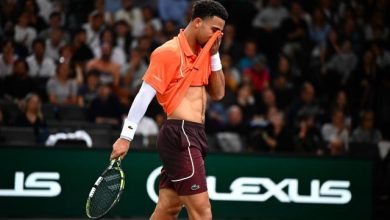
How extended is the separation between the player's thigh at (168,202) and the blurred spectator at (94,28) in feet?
27.8

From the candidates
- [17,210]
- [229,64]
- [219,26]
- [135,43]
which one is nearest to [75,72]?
[135,43]

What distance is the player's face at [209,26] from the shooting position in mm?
6410

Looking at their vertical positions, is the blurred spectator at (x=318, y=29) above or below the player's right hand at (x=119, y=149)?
below

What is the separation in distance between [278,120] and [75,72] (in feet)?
10.9

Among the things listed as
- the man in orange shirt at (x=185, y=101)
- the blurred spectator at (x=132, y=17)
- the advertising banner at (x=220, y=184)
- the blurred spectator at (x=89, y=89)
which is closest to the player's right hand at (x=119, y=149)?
the man in orange shirt at (x=185, y=101)

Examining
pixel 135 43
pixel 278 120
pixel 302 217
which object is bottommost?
pixel 302 217

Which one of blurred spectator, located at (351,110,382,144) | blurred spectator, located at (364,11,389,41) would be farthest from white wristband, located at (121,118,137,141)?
blurred spectator, located at (364,11,389,41)

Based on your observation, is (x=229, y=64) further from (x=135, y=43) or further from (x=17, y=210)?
(x=17, y=210)

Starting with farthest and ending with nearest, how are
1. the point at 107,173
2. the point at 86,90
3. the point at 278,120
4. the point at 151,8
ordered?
the point at 151,8, the point at 86,90, the point at 278,120, the point at 107,173

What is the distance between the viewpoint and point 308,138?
1301cm

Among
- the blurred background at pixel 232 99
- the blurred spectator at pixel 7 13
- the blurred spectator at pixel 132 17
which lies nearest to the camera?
the blurred background at pixel 232 99

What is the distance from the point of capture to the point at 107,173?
249 inches

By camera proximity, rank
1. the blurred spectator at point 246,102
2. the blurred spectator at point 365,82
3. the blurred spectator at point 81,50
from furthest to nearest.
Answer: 1. the blurred spectator at point 365,82
2. the blurred spectator at point 81,50
3. the blurred spectator at point 246,102

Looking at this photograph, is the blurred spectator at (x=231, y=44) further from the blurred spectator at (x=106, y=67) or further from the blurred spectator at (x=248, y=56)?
the blurred spectator at (x=106, y=67)
